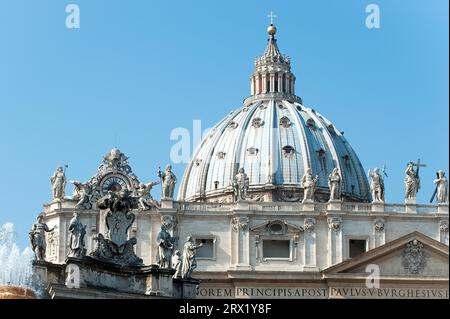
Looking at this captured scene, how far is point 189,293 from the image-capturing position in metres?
54.6

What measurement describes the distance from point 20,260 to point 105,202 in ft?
13.9

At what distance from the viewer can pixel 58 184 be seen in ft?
314

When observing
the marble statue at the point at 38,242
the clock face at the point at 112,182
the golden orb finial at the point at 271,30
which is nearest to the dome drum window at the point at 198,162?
the golden orb finial at the point at 271,30

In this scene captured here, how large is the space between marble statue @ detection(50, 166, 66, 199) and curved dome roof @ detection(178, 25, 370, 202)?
1641 inches

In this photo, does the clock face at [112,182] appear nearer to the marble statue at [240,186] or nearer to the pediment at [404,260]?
the marble statue at [240,186]

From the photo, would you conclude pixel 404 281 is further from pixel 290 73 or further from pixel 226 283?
pixel 290 73

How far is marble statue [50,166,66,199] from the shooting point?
9562cm

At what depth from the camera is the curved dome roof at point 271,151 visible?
14062cm

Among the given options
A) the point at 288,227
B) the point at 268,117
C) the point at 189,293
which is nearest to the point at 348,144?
the point at 268,117

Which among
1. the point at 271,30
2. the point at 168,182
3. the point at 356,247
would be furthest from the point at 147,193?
the point at 271,30

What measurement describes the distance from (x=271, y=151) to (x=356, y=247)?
47.7 m

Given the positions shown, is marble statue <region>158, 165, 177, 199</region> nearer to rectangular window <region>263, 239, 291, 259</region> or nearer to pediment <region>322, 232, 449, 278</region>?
rectangular window <region>263, 239, 291, 259</region>

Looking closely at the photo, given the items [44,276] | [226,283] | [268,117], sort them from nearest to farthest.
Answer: [44,276], [226,283], [268,117]

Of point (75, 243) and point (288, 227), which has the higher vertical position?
point (288, 227)
